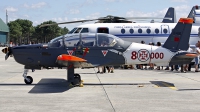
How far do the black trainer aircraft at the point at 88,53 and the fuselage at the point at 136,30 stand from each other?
9.98 meters

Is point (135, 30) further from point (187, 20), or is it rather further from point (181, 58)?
point (181, 58)

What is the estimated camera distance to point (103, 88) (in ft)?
39.1

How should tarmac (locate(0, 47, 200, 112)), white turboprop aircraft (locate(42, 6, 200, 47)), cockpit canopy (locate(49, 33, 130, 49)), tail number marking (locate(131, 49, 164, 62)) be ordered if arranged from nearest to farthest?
tarmac (locate(0, 47, 200, 112)), cockpit canopy (locate(49, 33, 130, 49)), tail number marking (locate(131, 49, 164, 62)), white turboprop aircraft (locate(42, 6, 200, 47))

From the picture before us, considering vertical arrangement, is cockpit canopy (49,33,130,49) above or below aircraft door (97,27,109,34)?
below

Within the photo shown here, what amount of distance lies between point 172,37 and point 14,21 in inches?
5053

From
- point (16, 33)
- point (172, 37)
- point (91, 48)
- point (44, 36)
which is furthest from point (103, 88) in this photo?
point (44, 36)

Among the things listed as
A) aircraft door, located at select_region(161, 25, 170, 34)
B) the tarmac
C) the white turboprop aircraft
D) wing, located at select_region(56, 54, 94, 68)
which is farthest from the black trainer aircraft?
aircraft door, located at select_region(161, 25, 170, 34)

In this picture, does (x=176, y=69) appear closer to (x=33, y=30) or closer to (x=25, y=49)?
(x=25, y=49)

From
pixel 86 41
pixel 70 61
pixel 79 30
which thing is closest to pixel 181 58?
pixel 86 41

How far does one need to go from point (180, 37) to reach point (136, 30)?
10048 millimetres

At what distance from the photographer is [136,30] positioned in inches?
923

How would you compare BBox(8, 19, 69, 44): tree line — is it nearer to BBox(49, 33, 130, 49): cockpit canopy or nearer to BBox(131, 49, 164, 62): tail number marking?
BBox(49, 33, 130, 49): cockpit canopy

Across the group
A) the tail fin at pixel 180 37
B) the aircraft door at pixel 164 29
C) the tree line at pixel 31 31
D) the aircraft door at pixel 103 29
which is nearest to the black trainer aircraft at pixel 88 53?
the tail fin at pixel 180 37

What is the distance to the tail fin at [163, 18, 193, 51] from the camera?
13.4 m
